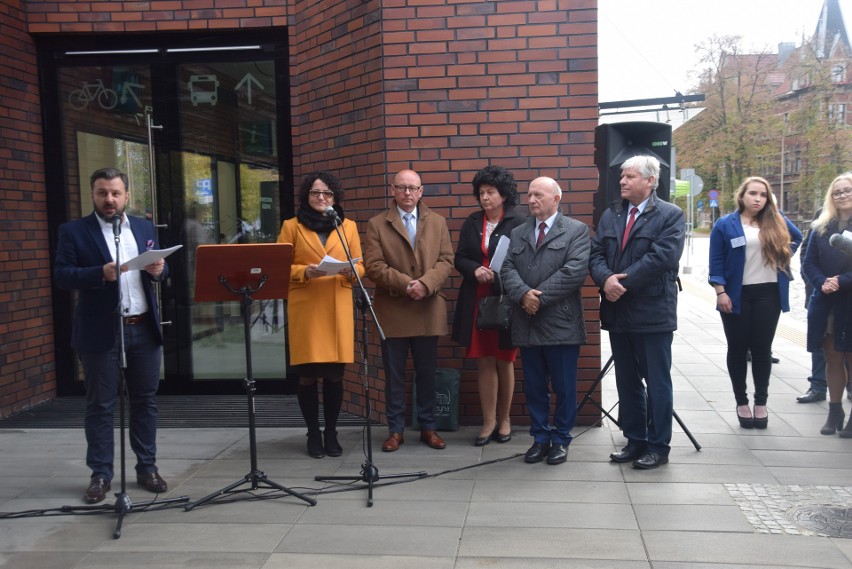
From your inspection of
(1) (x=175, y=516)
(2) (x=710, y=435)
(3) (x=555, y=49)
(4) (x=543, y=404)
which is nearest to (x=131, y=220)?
(1) (x=175, y=516)

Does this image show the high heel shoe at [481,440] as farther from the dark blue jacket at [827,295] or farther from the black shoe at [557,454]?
the dark blue jacket at [827,295]

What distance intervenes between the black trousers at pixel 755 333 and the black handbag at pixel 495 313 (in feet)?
6.54

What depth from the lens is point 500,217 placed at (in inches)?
228

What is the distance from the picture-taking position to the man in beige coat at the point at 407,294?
5609 millimetres

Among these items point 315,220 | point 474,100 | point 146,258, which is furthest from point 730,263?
point 146,258

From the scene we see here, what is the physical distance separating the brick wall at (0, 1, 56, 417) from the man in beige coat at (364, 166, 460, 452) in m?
3.45

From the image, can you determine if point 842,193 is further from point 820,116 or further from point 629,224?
point 820,116

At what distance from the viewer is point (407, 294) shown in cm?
552

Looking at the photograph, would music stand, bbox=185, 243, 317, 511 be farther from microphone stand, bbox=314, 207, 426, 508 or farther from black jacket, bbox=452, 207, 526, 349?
black jacket, bbox=452, 207, 526, 349

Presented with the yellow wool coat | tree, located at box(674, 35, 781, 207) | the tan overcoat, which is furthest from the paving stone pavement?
tree, located at box(674, 35, 781, 207)

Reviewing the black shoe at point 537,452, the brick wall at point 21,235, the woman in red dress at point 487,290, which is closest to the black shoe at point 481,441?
the woman in red dress at point 487,290

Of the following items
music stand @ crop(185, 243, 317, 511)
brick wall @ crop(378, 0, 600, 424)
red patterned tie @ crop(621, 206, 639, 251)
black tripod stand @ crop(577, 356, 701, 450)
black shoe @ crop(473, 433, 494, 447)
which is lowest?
black shoe @ crop(473, 433, 494, 447)

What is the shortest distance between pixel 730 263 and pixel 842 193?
931mm

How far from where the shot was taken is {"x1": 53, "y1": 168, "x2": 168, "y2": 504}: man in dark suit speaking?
180 inches
